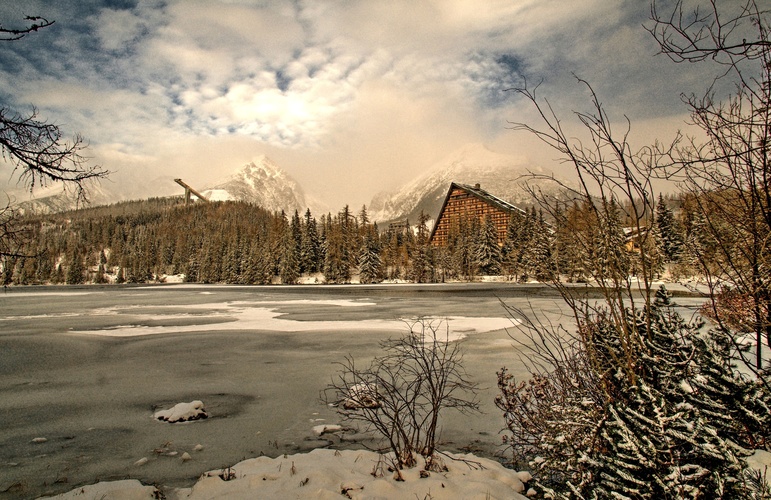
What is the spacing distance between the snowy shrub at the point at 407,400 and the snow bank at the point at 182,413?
2260 mm

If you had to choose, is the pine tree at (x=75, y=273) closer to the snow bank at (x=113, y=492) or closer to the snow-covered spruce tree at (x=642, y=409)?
the snow bank at (x=113, y=492)

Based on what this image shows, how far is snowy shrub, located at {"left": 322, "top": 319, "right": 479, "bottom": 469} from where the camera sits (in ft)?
14.9

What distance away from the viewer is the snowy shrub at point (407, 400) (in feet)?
14.9

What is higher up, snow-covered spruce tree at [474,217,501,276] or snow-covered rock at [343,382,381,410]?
snow-covered spruce tree at [474,217,501,276]

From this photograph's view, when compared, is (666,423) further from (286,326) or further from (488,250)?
(488,250)

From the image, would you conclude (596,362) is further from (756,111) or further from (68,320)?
(68,320)

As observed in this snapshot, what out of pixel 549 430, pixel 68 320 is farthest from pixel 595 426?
pixel 68 320

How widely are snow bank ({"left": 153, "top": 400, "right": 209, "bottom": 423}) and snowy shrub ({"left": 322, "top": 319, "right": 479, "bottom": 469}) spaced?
7.42 ft

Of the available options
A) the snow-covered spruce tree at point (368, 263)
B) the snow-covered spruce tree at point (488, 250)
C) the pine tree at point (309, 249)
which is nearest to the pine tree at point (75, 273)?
the pine tree at point (309, 249)

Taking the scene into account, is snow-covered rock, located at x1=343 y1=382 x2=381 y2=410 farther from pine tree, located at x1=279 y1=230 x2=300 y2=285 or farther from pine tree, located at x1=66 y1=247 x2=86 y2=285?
pine tree, located at x1=66 y1=247 x2=86 y2=285

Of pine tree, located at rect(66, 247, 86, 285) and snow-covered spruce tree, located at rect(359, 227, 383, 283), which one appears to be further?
pine tree, located at rect(66, 247, 86, 285)

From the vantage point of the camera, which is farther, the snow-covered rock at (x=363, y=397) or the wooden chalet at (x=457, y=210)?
the wooden chalet at (x=457, y=210)

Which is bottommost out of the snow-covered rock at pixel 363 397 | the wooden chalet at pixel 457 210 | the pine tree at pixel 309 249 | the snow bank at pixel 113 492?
the snow bank at pixel 113 492

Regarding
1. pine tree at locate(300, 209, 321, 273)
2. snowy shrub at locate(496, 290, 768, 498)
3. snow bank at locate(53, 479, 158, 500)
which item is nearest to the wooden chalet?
pine tree at locate(300, 209, 321, 273)
